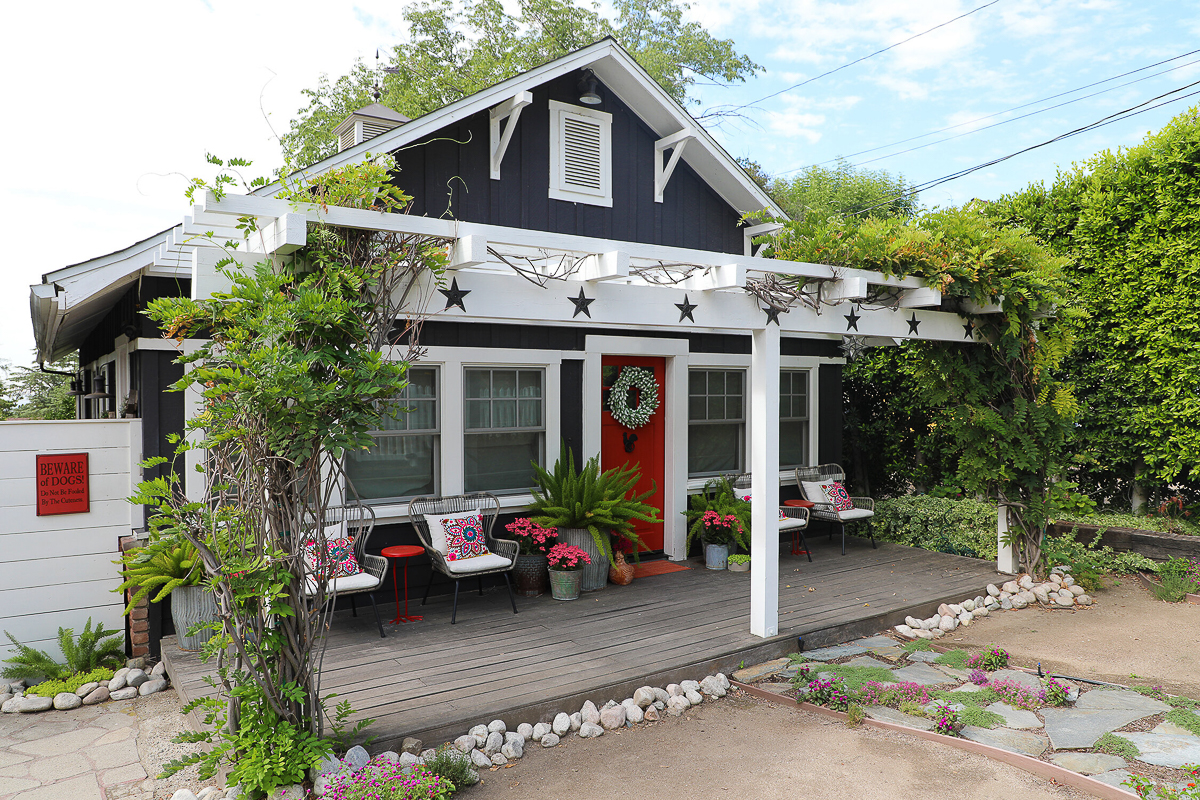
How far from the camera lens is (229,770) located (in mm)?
3395

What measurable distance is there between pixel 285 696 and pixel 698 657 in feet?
8.17

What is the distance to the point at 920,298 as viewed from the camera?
5648 mm

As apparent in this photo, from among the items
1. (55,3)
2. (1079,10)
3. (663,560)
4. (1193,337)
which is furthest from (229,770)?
(1079,10)

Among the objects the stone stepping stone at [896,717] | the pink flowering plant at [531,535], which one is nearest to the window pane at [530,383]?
the pink flowering plant at [531,535]

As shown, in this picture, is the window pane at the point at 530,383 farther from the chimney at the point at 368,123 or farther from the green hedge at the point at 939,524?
the green hedge at the point at 939,524

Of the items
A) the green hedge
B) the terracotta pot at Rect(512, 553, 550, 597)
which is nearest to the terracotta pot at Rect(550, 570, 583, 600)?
the terracotta pot at Rect(512, 553, 550, 597)

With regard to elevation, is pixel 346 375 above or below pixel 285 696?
above

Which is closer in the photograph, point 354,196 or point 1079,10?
point 354,196

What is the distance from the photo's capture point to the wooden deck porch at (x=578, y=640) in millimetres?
4082

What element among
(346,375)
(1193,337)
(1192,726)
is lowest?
(1192,726)

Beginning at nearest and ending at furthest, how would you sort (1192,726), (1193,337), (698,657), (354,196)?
(354,196)
(1192,726)
(698,657)
(1193,337)

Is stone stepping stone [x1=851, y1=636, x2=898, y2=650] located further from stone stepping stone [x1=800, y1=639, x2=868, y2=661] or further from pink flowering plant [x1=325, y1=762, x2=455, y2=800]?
pink flowering plant [x1=325, y1=762, x2=455, y2=800]

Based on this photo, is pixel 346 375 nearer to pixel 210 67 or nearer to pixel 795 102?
pixel 210 67

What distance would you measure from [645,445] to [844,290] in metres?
2.92
